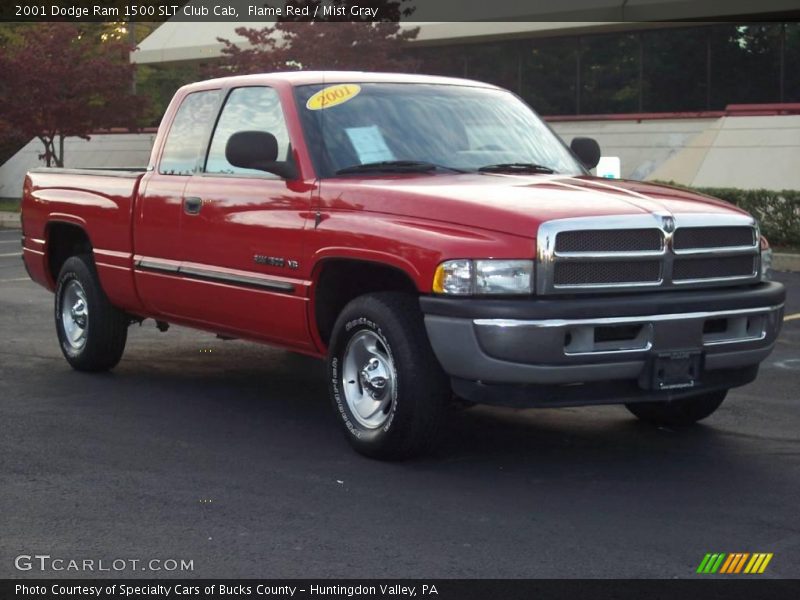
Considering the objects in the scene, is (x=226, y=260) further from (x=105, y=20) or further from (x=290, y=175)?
(x=105, y=20)

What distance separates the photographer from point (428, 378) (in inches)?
254

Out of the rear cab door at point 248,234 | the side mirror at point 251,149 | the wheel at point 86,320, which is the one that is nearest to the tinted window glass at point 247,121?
the rear cab door at point 248,234

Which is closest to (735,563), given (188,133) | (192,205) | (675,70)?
(192,205)

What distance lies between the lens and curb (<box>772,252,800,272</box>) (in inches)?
690

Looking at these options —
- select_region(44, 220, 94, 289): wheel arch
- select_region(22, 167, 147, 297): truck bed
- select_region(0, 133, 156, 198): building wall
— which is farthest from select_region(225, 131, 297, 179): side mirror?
select_region(0, 133, 156, 198): building wall

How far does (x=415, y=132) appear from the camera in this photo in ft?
24.6

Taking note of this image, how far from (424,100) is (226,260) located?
1476 millimetres

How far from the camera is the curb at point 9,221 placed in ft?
96.1

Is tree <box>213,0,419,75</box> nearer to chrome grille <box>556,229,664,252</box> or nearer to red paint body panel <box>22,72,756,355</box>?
red paint body panel <box>22,72,756,355</box>

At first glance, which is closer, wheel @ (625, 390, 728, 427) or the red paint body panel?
the red paint body panel

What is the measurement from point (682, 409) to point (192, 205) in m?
3.12

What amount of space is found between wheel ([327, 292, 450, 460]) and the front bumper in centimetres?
19

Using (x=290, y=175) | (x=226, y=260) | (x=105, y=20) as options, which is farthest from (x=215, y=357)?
(x=105, y=20)
